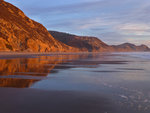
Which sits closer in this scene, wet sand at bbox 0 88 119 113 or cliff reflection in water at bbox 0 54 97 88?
wet sand at bbox 0 88 119 113

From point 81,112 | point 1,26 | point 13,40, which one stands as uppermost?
point 1,26

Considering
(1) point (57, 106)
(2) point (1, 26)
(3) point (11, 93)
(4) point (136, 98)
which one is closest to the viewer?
(1) point (57, 106)

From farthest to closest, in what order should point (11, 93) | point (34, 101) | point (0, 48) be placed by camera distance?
point (0, 48), point (11, 93), point (34, 101)

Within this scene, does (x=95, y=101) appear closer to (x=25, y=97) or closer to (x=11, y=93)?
(x=25, y=97)

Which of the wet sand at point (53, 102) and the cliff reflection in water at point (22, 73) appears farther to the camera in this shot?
the cliff reflection in water at point (22, 73)

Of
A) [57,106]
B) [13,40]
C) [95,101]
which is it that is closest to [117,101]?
[95,101]

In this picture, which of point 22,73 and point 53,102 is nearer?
point 53,102

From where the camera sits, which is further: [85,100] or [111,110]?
[85,100]

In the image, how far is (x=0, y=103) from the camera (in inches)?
219

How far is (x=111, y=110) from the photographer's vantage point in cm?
504

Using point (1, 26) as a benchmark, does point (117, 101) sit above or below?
below

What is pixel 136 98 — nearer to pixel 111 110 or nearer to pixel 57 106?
pixel 111 110

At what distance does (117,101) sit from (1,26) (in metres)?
61.6

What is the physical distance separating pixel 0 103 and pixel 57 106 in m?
1.94
